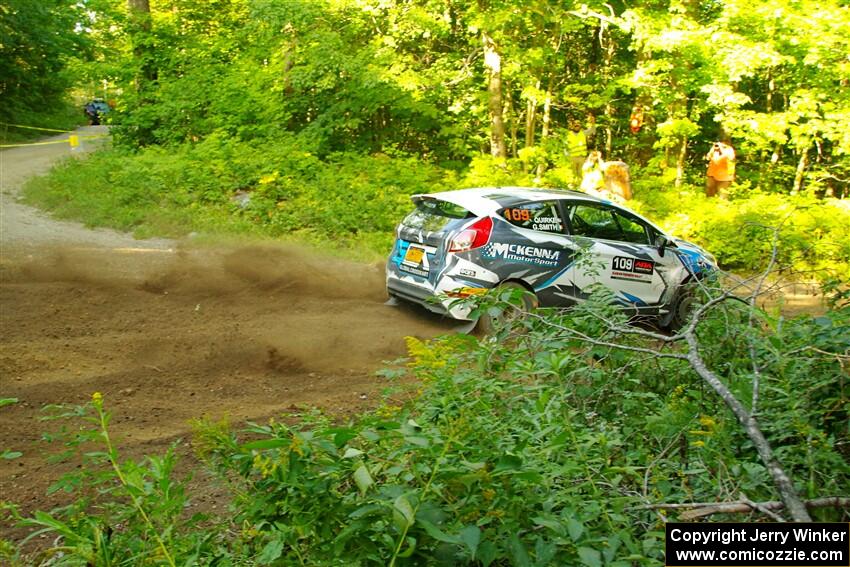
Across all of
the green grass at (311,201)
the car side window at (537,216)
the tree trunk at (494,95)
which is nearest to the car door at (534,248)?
the car side window at (537,216)

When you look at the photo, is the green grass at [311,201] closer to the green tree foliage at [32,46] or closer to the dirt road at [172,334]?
the dirt road at [172,334]

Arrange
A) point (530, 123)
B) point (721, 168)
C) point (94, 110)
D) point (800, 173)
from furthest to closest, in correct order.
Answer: point (94, 110)
point (530, 123)
point (800, 173)
point (721, 168)

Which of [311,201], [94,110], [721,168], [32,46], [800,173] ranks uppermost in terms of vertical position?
[32,46]

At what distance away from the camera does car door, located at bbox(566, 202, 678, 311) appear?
368 inches

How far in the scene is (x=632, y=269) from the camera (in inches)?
375

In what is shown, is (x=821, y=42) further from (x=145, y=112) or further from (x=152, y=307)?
(x=145, y=112)

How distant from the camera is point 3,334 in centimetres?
832

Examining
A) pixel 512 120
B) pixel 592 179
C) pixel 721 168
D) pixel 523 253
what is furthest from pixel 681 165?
pixel 523 253

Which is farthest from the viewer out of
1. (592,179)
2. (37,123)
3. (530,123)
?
(37,123)

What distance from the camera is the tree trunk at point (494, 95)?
56.6 ft

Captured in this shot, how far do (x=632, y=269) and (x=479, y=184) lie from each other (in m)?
6.95

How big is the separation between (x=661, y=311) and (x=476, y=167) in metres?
7.81

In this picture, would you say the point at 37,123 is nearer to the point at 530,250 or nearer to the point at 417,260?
the point at 417,260

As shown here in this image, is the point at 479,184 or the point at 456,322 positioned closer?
the point at 456,322
